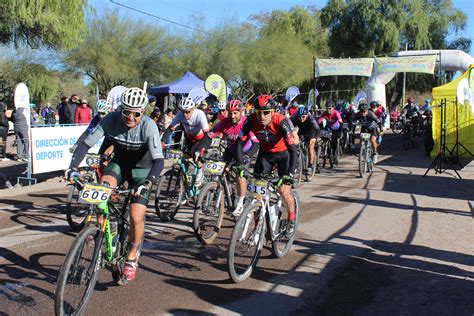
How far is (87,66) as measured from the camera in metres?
34.2

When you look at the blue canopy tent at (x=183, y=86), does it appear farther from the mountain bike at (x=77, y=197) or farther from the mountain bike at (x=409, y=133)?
the mountain bike at (x=77, y=197)

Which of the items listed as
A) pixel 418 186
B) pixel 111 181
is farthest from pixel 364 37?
pixel 111 181

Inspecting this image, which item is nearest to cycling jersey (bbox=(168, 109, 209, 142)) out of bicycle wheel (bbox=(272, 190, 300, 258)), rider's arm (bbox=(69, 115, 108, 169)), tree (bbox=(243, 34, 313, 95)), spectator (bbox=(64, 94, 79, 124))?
bicycle wheel (bbox=(272, 190, 300, 258))

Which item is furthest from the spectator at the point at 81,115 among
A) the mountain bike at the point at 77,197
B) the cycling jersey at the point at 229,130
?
the cycling jersey at the point at 229,130

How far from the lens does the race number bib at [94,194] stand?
4227mm

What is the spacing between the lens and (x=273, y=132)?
646 centimetres

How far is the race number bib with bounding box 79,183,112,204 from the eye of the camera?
4.23 metres

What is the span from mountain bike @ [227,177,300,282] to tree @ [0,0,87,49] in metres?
12.7

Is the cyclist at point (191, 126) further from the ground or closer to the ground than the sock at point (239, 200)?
further from the ground

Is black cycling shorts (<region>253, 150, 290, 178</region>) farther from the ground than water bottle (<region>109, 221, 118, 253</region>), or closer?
farther from the ground

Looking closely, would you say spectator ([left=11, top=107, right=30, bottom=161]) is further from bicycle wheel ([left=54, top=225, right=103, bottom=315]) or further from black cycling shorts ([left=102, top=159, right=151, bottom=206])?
bicycle wheel ([left=54, top=225, right=103, bottom=315])

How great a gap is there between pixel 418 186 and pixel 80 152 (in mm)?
9344

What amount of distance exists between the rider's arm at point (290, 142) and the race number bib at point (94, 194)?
2.54 meters

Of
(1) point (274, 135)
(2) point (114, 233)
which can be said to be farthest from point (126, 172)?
(1) point (274, 135)
